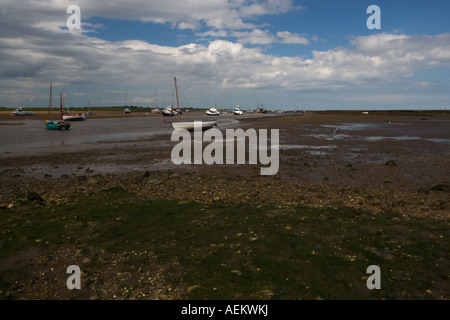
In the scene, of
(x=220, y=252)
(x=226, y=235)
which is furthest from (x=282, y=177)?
(x=220, y=252)

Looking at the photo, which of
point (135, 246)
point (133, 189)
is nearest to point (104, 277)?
point (135, 246)

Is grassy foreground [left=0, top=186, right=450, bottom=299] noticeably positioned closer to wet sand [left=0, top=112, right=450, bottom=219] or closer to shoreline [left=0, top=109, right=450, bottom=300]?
shoreline [left=0, top=109, right=450, bottom=300]

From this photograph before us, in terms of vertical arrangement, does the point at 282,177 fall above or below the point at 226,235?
above

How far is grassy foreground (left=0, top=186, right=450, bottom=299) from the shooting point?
599 centimetres

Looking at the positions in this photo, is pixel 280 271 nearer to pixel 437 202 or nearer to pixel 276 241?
pixel 276 241

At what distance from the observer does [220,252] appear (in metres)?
7.38

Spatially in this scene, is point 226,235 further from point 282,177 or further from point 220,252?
point 282,177

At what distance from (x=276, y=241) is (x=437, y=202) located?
689cm

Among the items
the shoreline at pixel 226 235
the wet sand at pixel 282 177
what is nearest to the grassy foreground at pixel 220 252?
the shoreline at pixel 226 235

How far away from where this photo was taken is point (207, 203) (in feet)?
37.0

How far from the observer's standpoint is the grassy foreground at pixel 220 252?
5992 mm

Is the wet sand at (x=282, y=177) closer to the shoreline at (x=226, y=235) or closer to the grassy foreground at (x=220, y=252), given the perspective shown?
the shoreline at (x=226, y=235)

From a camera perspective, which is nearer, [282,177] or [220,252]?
[220,252]
